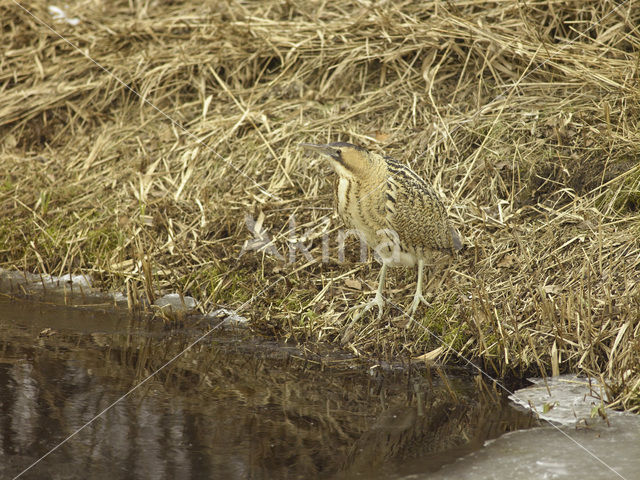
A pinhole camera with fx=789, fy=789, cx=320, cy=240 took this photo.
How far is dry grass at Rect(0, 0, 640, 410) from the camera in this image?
143 inches

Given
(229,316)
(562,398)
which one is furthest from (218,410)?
(562,398)

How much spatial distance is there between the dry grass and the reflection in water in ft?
1.03

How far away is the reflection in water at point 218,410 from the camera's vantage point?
2.53 meters

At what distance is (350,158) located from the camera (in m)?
3.75

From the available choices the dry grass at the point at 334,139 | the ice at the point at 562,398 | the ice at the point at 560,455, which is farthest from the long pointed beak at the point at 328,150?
the ice at the point at 560,455

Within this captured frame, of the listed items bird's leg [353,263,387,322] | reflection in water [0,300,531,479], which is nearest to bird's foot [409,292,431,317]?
bird's leg [353,263,387,322]

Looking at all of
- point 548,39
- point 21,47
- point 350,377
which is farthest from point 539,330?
point 21,47

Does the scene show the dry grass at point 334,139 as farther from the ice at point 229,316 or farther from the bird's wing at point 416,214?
the bird's wing at point 416,214

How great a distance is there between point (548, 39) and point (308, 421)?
322 centimetres

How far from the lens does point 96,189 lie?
195 inches

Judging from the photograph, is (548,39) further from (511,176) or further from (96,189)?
(96,189)

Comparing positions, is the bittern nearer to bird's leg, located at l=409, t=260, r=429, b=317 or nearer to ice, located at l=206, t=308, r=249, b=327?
bird's leg, located at l=409, t=260, r=429, b=317

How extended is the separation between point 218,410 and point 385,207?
134 centimetres

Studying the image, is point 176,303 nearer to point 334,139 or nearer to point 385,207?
point 385,207
